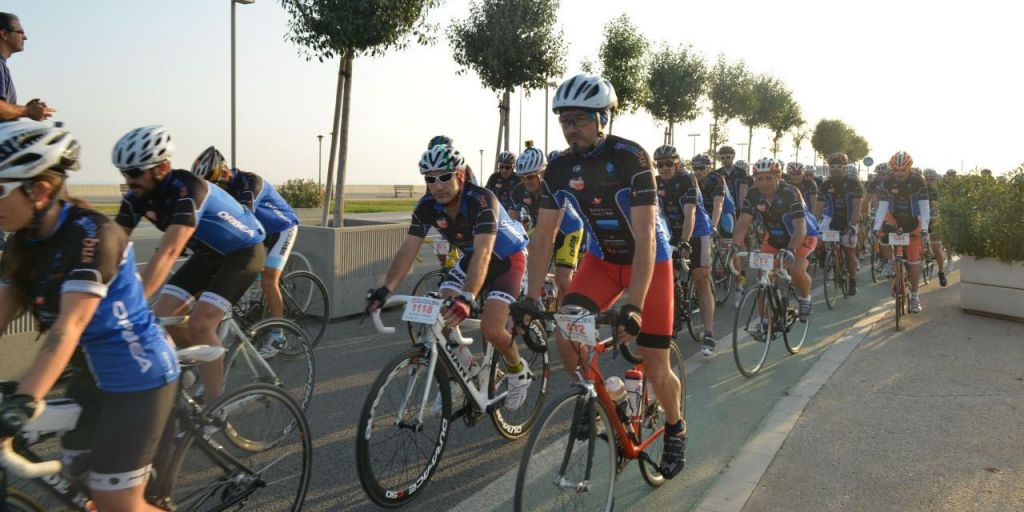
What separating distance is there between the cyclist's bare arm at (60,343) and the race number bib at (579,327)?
1.86m

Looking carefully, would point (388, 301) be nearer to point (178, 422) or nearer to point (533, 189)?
point (178, 422)

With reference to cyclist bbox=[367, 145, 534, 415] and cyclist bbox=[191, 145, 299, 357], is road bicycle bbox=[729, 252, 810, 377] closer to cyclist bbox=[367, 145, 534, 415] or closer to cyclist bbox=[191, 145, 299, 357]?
cyclist bbox=[367, 145, 534, 415]

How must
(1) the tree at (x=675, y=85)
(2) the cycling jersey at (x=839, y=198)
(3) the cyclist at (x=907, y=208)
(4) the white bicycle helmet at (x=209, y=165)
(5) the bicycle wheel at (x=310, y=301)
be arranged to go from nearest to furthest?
(4) the white bicycle helmet at (x=209, y=165)
(5) the bicycle wheel at (x=310, y=301)
(3) the cyclist at (x=907, y=208)
(2) the cycling jersey at (x=839, y=198)
(1) the tree at (x=675, y=85)

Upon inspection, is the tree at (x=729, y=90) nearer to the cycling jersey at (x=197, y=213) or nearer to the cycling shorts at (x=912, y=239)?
the cycling shorts at (x=912, y=239)

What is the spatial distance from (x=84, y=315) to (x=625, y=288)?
2.76 m

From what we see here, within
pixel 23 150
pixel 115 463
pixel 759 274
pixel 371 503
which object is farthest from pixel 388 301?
pixel 759 274

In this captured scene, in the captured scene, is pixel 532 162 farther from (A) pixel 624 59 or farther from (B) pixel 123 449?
(A) pixel 624 59

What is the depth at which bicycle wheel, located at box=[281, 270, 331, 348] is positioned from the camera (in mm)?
7621

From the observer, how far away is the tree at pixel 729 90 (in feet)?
137

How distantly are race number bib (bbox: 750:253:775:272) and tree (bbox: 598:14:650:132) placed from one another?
65.7 ft

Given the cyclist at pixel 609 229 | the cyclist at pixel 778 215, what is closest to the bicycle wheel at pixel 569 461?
the cyclist at pixel 609 229

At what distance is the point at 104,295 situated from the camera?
91.2 inches

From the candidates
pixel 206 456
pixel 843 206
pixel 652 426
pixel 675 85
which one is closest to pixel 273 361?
pixel 206 456

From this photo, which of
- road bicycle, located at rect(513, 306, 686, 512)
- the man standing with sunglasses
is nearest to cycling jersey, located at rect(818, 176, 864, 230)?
road bicycle, located at rect(513, 306, 686, 512)
